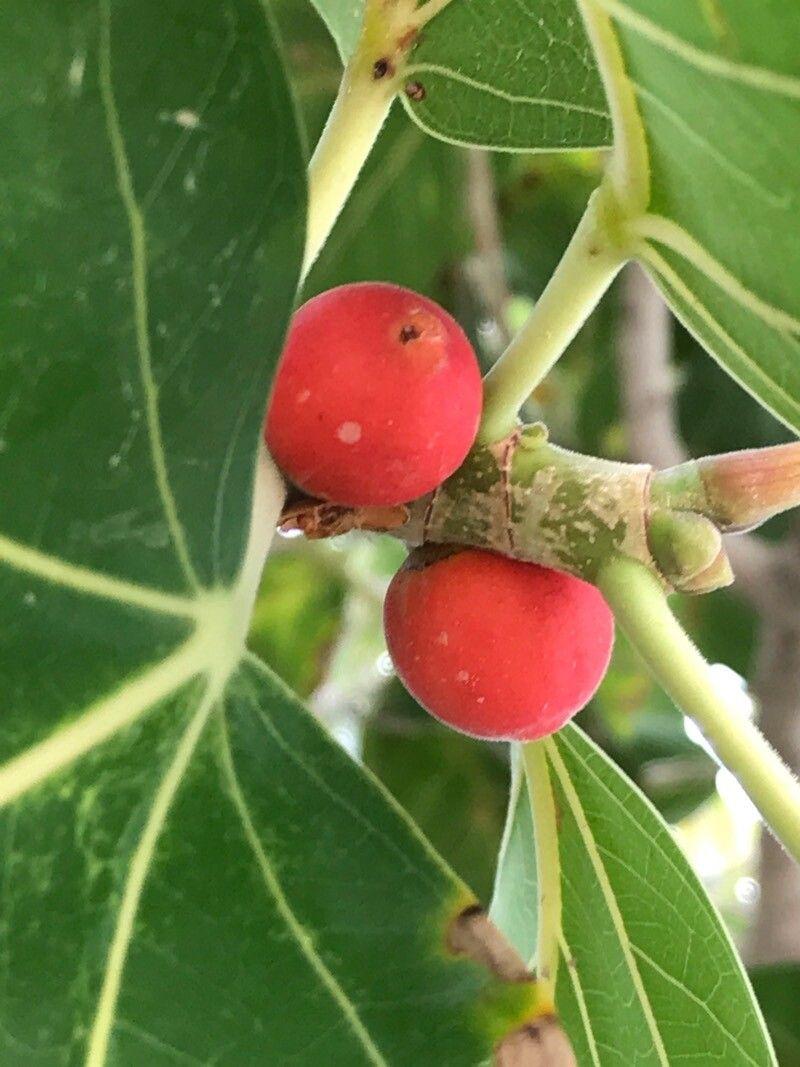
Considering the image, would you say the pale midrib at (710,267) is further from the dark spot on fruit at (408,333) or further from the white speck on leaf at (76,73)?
the white speck on leaf at (76,73)

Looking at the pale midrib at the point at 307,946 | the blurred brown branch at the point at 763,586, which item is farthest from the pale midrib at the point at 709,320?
the blurred brown branch at the point at 763,586

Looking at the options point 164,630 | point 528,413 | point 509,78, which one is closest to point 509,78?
point 509,78

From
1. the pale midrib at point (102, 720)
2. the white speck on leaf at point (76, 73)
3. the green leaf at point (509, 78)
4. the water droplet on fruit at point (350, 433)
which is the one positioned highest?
the green leaf at point (509, 78)

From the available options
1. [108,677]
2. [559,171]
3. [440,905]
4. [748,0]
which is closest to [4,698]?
[108,677]

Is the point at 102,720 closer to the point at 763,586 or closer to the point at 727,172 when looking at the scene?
the point at 727,172

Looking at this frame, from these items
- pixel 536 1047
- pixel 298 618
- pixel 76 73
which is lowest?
pixel 536 1047

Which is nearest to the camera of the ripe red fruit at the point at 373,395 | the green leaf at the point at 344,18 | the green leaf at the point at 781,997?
the ripe red fruit at the point at 373,395
